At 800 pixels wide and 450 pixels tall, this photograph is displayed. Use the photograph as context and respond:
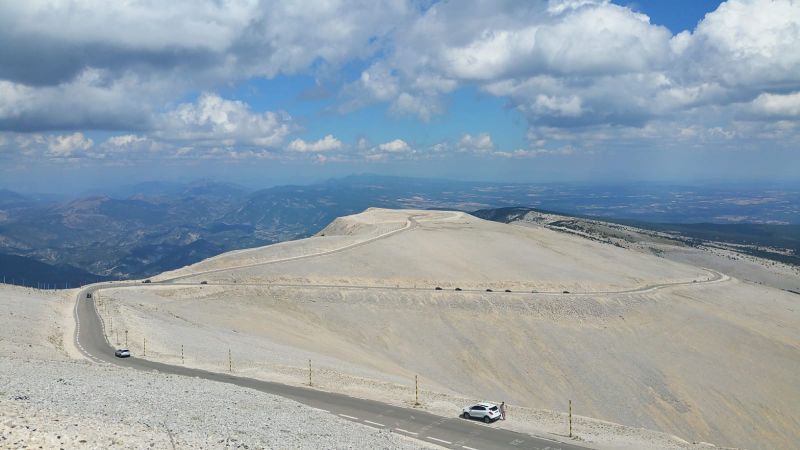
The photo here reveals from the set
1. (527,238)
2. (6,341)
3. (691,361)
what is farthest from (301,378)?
(527,238)

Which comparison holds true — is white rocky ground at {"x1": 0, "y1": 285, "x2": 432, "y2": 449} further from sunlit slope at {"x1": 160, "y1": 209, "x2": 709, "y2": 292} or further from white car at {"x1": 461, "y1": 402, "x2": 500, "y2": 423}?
sunlit slope at {"x1": 160, "y1": 209, "x2": 709, "y2": 292}

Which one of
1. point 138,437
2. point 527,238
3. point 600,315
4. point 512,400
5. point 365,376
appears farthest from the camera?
point 527,238

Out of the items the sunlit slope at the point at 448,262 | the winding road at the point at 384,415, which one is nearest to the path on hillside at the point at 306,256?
the sunlit slope at the point at 448,262

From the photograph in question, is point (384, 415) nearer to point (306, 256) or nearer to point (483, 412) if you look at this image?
point (483, 412)

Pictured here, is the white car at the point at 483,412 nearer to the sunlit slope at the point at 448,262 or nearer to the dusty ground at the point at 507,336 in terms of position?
the dusty ground at the point at 507,336

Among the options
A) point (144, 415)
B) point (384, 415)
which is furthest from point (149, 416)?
point (384, 415)

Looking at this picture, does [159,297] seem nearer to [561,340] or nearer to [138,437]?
[561,340]
